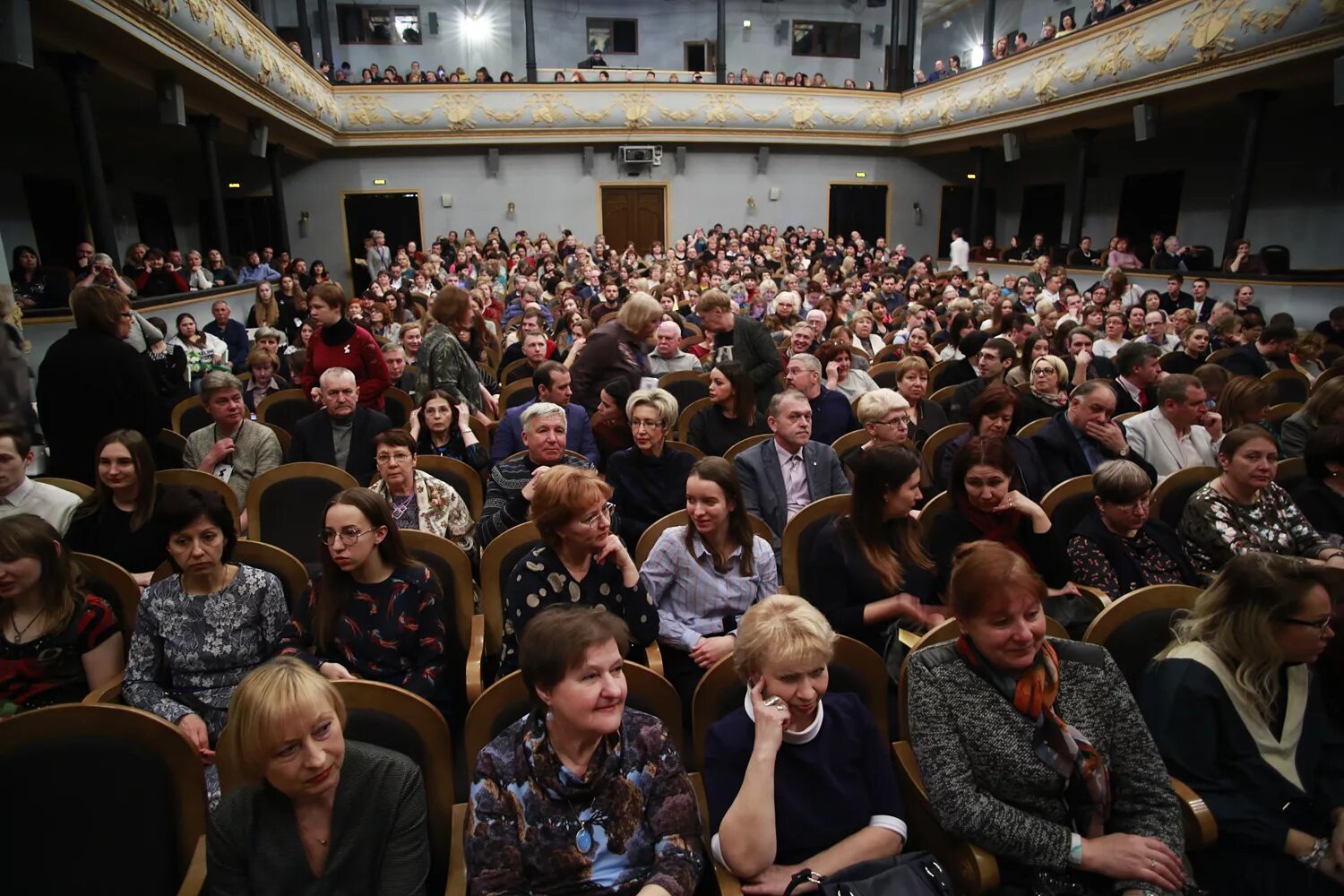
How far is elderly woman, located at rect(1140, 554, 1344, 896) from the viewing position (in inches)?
70.7

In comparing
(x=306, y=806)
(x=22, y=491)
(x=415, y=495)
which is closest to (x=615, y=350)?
(x=415, y=495)

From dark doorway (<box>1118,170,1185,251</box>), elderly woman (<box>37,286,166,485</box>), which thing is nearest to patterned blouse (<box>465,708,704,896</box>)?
elderly woman (<box>37,286,166,485</box>)

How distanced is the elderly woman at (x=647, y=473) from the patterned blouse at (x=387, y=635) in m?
1.14

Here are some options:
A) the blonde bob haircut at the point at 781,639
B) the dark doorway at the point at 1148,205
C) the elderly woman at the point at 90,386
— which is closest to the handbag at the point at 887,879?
the blonde bob haircut at the point at 781,639

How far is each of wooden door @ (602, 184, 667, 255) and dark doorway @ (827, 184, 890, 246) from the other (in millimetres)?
3766

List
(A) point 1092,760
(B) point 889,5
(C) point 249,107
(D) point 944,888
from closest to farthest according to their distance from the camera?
(D) point 944,888
(A) point 1092,760
(C) point 249,107
(B) point 889,5

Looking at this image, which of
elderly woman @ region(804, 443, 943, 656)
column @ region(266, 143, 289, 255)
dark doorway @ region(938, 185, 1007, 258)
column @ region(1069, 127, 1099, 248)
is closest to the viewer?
elderly woman @ region(804, 443, 943, 656)

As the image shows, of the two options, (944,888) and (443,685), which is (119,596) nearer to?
(443,685)

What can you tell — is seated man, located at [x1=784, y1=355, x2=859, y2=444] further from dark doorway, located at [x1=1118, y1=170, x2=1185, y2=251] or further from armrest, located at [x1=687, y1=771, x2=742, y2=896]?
dark doorway, located at [x1=1118, y1=170, x2=1185, y2=251]

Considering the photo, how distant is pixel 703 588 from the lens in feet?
8.41

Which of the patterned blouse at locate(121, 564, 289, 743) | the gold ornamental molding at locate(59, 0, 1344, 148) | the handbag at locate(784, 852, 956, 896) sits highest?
the gold ornamental molding at locate(59, 0, 1344, 148)

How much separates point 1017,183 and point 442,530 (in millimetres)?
17430

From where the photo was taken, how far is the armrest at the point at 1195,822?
5.90ft

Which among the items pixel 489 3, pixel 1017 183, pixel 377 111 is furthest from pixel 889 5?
pixel 377 111
